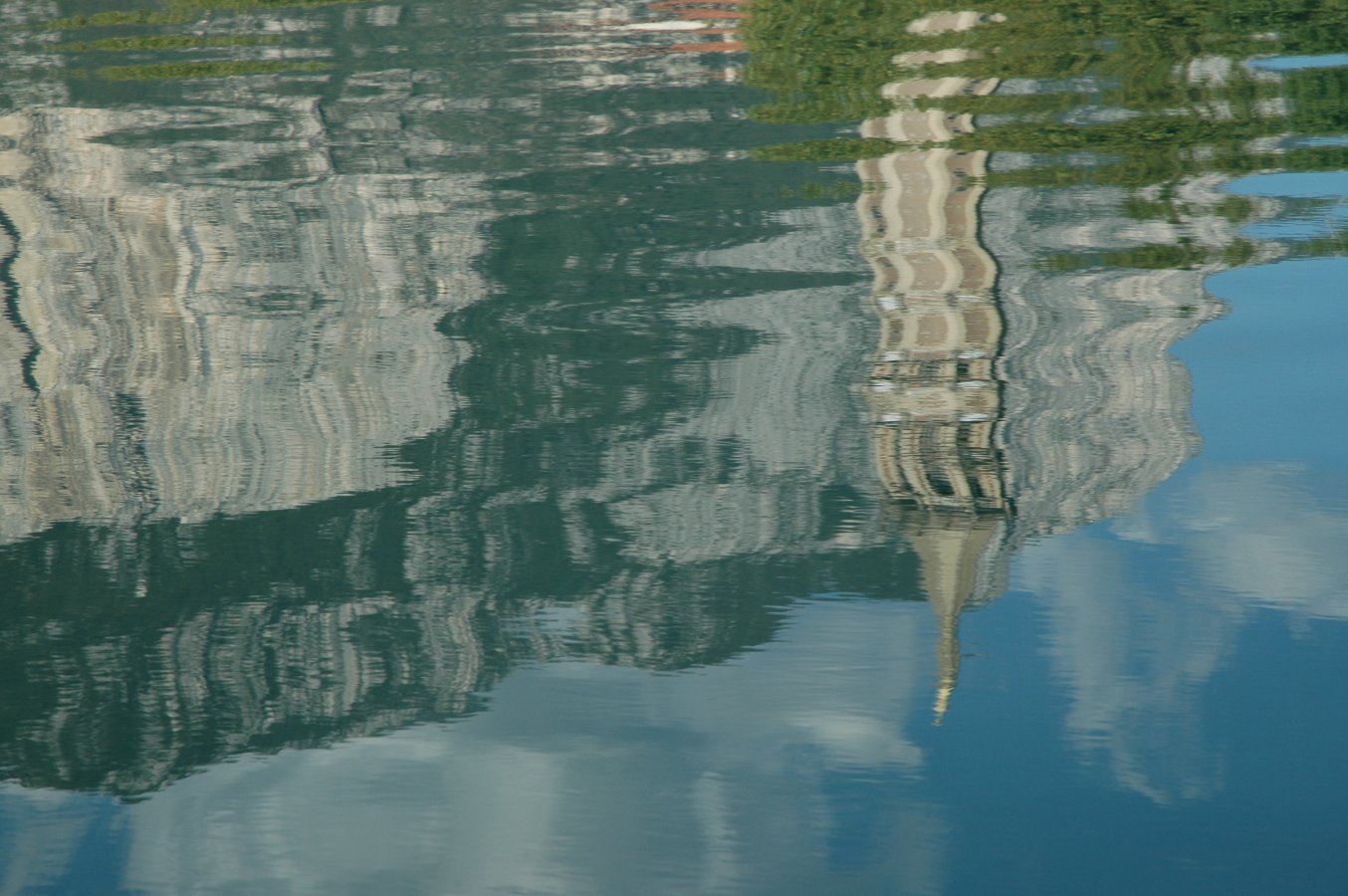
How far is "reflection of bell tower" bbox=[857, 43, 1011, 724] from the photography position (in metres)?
1.94

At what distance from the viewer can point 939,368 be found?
8.27ft

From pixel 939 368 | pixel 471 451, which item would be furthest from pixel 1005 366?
pixel 471 451

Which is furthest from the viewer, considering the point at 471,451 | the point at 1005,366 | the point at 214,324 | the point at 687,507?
the point at 214,324

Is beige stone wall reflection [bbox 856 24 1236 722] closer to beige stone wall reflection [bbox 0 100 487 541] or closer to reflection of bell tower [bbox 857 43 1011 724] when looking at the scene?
reflection of bell tower [bbox 857 43 1011 724]

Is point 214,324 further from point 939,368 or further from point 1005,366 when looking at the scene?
point 1005,366

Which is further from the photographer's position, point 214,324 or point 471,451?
point 214,324

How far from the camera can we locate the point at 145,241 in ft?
11.3

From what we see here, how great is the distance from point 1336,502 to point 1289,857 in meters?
0.84

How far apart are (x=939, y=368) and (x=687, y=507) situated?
0.66m

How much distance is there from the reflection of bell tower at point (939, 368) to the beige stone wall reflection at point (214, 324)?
2.74 ft

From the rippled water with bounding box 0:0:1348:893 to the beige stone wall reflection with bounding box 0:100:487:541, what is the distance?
0.05 feet

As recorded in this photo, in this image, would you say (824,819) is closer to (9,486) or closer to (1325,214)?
(9,486)

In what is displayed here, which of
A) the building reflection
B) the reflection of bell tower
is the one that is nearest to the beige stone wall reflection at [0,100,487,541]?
the building reflection

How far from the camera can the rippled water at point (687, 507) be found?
148cm
